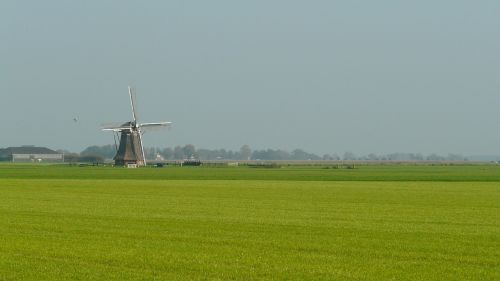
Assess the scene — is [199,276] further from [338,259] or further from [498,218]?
[498,218]

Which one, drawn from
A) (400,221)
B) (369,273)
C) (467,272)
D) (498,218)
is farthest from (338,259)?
(498,218)

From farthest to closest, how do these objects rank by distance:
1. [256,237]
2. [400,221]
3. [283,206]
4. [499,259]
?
[283,206] < [400,221] < [256,237] < [499,259]

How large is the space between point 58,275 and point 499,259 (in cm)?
866

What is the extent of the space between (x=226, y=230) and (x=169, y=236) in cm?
201

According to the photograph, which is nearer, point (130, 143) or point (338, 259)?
point (338, 259)

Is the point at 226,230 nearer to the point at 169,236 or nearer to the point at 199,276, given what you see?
the point at 169,236

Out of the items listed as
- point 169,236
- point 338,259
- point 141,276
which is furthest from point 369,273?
point 169,236

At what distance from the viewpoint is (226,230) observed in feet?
70.9

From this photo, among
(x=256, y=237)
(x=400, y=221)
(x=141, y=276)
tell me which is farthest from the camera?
(x=400, y=221)

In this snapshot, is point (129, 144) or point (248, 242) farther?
point (129, 144)

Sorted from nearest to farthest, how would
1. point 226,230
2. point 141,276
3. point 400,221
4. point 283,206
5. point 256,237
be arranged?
point 141,276 → point 256,237 → point 226,230 → point 400,221 → point 283,206

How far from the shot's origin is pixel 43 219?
25.1m

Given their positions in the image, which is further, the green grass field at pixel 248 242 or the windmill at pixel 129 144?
the windmill at pixel 129 144

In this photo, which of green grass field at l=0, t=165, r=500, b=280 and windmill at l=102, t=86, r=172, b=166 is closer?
green grass field at l=0, t=165, r=500, b=280
